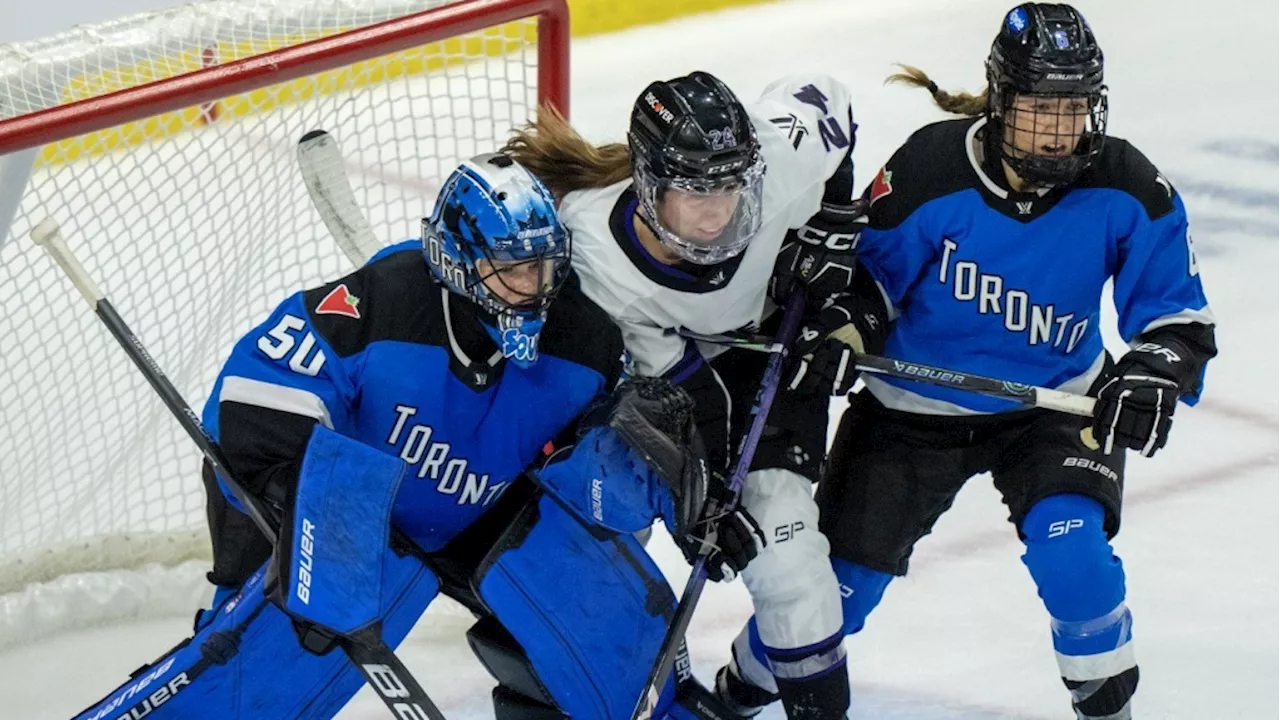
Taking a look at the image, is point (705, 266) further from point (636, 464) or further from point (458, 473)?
point (458, 473)

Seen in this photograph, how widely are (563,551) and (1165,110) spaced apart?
3.40m

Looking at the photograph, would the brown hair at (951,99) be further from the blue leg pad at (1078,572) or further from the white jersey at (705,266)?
the blue leg pad at (1078,572)

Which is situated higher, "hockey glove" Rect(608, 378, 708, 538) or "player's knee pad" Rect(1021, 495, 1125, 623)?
"hockey glove" Rect(608, 378, 708, 538)

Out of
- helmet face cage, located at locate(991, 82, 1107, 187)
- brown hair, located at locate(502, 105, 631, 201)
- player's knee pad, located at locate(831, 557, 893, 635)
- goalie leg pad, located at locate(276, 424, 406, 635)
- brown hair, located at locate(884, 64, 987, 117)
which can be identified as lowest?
player's knee pad, located at locate(831, 557, 893, 635)

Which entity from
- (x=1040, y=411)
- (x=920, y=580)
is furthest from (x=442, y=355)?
(x=920, y=580)

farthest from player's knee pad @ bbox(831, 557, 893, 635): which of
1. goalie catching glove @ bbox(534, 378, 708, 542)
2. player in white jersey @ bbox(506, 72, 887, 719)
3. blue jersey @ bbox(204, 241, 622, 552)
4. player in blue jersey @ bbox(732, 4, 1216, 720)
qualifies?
blue jersey @ bbox(204, 241, 622, 552)

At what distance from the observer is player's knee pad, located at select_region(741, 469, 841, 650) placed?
2.73 metres

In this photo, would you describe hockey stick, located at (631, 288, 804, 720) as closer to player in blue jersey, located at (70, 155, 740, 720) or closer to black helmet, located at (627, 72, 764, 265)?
player in blue jersey, located at (70, 155, 740, 720)

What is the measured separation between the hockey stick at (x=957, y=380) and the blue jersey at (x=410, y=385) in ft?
0.82

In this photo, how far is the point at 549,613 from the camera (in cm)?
266

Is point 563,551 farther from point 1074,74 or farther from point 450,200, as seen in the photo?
point 1074,74

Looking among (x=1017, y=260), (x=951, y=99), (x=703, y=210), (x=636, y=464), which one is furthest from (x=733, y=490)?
(x=951, y=99)

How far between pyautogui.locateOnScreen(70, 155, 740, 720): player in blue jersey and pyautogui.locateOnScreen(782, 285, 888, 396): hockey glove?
28 centimetres

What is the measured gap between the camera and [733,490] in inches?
109
